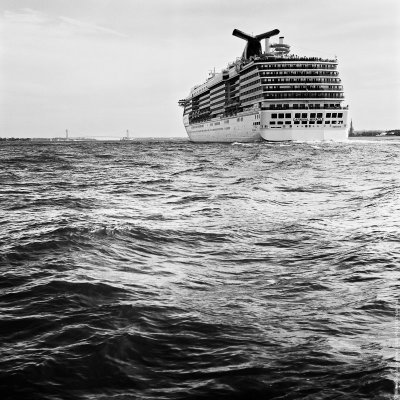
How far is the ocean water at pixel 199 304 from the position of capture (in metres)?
4.68

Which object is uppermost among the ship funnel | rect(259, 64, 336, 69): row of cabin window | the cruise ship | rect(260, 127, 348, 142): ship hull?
the ship funnel

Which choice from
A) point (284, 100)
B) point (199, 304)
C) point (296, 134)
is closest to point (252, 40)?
point (284, 100)

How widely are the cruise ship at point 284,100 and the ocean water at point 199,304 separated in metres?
62.9

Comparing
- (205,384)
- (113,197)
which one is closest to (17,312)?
(205,384)

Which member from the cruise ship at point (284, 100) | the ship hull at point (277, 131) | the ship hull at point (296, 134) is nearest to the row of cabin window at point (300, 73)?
the cruise ship at point (284, 100)

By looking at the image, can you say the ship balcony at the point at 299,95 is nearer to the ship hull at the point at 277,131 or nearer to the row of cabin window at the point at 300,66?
the ship hull at the point at 277,131

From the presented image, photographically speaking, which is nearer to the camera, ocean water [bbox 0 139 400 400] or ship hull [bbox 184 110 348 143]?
ocean water [bbox 0 139 400 400]

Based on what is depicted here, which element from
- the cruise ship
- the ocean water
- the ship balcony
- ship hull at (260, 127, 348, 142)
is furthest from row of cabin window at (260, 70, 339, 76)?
the ocean water

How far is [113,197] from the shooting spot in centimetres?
1927

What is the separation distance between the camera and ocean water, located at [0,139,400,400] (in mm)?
4680

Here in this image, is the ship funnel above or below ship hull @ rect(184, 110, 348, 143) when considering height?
above

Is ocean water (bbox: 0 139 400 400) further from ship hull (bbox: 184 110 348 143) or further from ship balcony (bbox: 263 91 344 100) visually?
ship balcony (bbox: 263 91 344 100)

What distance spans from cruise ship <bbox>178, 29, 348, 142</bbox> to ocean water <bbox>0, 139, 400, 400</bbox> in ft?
206

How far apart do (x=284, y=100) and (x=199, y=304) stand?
74.4 meters
